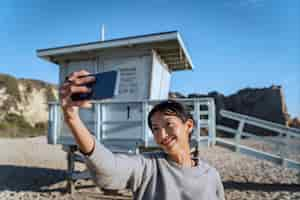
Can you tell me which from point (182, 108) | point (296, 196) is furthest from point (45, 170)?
point (182, 108)

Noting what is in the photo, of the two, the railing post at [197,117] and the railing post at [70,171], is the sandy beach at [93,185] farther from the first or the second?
the railing post at [197,117]

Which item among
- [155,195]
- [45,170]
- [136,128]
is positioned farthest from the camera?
[45,170]

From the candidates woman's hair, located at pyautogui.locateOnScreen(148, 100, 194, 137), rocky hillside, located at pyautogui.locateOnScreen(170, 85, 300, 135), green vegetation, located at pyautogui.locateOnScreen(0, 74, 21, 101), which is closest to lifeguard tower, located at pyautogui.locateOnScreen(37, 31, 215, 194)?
woman's hair, located at pyautogui.locateOnScreen(148, 100, 194, 137)

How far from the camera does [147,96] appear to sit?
6.98 metres

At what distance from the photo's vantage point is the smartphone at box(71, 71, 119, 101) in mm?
904

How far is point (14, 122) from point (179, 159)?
39204 mm

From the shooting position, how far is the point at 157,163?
3.64 feet

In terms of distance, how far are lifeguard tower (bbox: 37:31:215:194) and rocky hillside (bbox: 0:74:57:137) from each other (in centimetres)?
2902

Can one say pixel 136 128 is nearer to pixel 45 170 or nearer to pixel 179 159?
pixel 179 159

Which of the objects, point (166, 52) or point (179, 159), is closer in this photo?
point (179, 159)

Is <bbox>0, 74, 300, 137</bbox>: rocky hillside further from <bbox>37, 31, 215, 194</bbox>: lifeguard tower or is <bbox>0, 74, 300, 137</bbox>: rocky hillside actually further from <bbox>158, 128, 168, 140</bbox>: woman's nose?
<bbox>158, 128, 168, 140</bbox>: woman's nose

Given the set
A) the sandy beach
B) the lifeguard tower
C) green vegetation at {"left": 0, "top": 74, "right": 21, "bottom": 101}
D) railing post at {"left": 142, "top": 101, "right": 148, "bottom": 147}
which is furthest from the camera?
green vegetation at {"left": 0, "top": 74, "right": 21, "bottom": 101}

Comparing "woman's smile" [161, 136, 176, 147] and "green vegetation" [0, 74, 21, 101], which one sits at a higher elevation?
"green vegetation" [0, 74, 21, 101]

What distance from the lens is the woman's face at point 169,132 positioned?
1138 mm
